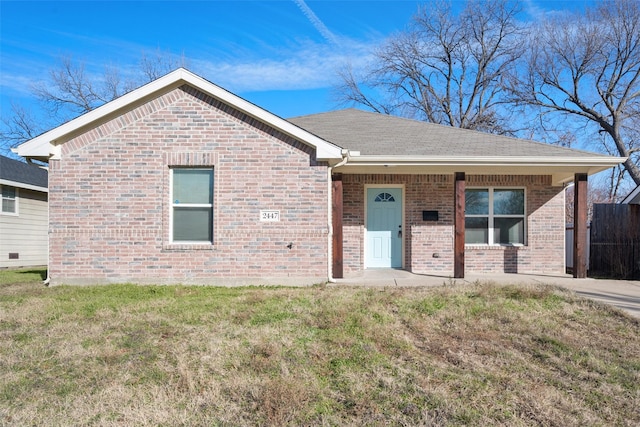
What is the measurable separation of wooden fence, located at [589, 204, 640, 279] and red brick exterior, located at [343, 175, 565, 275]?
4.87 ft

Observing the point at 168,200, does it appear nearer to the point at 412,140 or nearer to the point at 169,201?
the point at 169,201

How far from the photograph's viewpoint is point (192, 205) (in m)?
9.02

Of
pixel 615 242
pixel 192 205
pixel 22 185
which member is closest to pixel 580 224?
pixel 615 242

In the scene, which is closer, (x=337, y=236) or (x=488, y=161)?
(x=337, y=236)

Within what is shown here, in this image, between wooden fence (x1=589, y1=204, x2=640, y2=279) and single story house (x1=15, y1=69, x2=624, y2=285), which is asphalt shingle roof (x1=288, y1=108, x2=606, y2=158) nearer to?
single story house (x1=15, y1=69, x2=624, y2=285)

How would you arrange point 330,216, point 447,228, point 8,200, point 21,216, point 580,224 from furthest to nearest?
point 21,216, point 8,200, point 447,228, point 580,224, point 330,216

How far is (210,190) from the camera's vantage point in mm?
9062

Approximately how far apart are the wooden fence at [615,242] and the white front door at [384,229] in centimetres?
515

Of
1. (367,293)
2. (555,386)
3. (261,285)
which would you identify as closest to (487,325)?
(555,386)

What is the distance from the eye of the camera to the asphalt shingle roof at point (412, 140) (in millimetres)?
9781

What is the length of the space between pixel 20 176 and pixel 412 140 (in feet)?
44.1

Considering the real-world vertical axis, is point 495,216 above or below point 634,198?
below

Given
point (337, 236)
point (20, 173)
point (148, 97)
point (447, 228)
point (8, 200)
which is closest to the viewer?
point (148, 97)

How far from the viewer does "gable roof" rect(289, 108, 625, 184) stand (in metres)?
9.48
